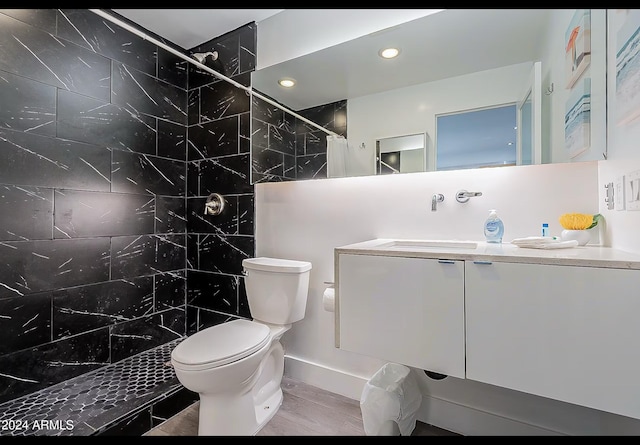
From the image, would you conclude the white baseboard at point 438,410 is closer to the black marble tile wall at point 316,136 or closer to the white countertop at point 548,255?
the white countertop at point 548,255

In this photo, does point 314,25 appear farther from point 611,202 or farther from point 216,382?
point 216,382

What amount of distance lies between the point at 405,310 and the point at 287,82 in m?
1.44

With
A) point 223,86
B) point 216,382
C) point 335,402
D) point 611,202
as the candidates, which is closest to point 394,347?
point 335,402

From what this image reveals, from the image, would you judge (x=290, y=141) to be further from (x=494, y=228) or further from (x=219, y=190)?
(x=494, y=228)

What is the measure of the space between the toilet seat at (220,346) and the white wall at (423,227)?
0.48m

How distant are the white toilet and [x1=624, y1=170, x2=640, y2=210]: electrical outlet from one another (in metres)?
1.36

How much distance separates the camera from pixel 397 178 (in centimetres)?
Result: 161

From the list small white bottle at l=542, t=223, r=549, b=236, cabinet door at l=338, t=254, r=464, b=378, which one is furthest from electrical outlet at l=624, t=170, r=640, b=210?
cabinet door at l=338, t=254, r=464, b=378

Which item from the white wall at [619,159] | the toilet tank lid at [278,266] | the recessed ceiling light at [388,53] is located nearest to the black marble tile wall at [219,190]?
the toilet tank lid at [278,266]

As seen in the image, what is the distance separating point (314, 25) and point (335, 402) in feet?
5.90

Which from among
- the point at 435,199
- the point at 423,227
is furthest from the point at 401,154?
the point at 423,227

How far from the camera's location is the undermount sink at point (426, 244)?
1375 millimetres

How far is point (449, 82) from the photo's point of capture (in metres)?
1.38

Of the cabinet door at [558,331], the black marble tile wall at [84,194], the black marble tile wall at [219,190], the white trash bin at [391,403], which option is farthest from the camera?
the black marble tile wall at [219,190]
